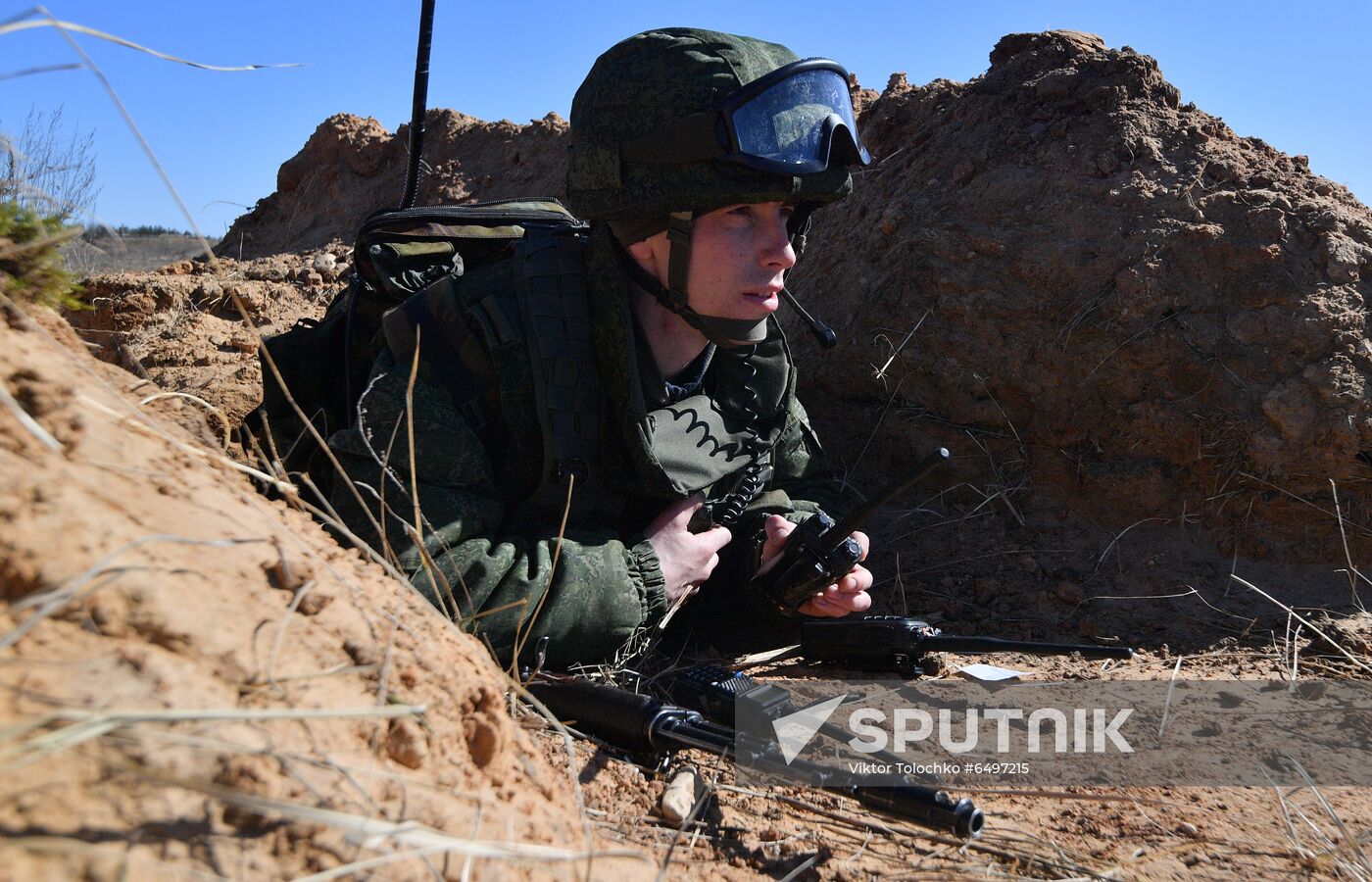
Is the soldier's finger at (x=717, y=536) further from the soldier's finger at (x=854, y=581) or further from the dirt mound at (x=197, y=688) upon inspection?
the dirt mound at (x=197, y=688)

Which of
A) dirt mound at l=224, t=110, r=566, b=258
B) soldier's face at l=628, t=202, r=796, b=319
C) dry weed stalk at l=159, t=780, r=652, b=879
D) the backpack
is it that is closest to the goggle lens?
soldier's face at l=628, t=202, r=796, b=319

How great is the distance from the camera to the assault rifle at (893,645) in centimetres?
280

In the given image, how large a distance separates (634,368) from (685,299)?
25 cm

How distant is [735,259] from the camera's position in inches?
116

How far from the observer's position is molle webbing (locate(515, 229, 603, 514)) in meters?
2.83

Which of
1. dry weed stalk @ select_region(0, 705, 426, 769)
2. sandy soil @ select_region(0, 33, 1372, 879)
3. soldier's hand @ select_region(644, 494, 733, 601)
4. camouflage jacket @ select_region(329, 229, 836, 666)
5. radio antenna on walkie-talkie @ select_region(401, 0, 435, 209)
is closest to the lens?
dry weed stalk @ select_region(0, 705, 426, 769)

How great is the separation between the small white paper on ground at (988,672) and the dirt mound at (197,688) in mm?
1599

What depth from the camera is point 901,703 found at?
269 centimetres

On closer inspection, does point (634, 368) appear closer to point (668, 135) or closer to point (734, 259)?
point (734, 259)

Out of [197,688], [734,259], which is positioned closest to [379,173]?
[734,259]

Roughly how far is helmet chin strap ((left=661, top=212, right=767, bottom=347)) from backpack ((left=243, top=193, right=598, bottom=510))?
26 centimetres

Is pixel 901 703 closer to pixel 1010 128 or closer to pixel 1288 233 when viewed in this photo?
pixel 1288 233

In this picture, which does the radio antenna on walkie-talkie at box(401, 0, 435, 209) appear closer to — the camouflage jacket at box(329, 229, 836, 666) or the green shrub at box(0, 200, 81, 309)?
the camouflage jacket at box(329, 229, 836, 666)

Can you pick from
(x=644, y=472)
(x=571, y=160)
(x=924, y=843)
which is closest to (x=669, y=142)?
(x=571, y=160)
